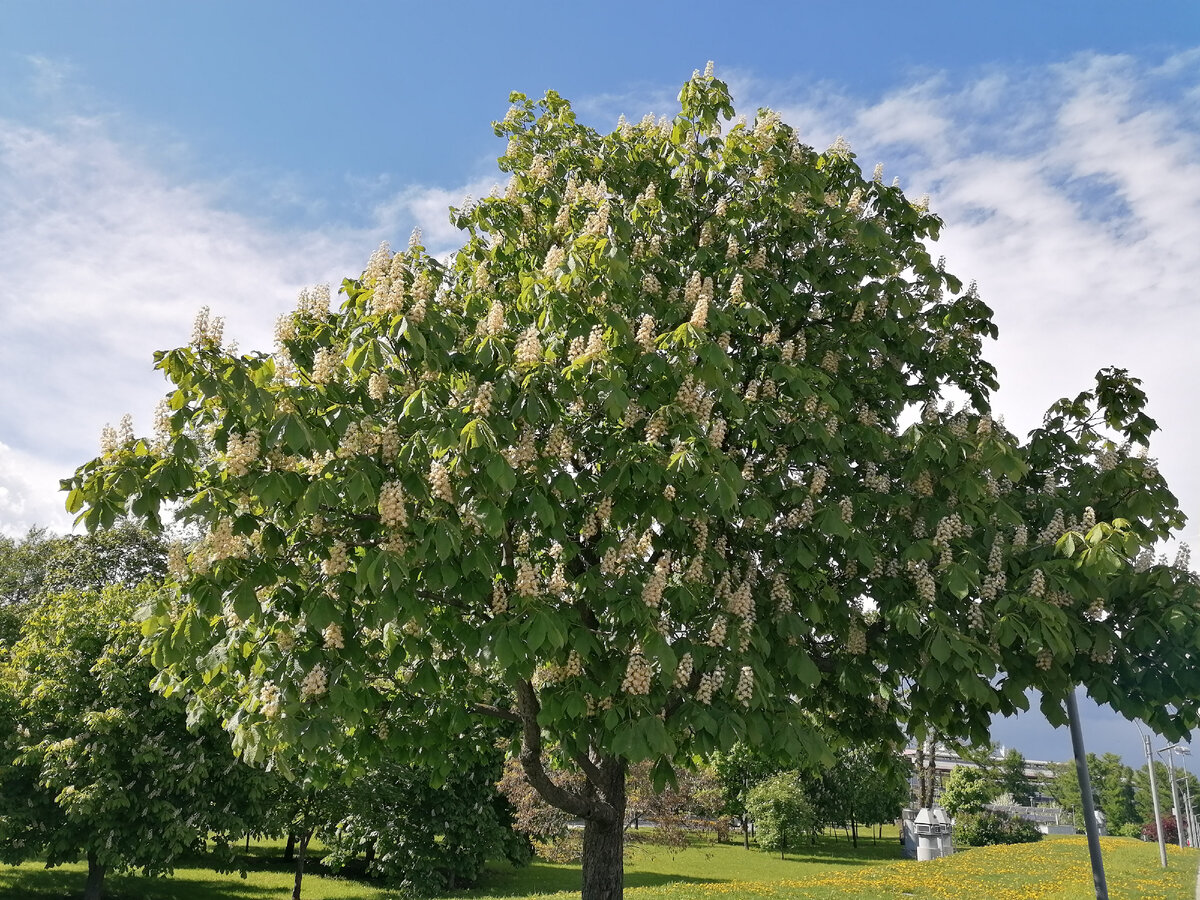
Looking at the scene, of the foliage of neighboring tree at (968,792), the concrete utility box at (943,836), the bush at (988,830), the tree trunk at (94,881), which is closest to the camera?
the tree trunk at (94,881)

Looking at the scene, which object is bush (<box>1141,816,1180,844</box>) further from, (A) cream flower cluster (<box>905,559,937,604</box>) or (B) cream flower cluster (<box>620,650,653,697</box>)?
(B) cream flower cluster (<box>620,650,653,697</box>)

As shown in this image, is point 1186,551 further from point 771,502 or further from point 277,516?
point 277,516

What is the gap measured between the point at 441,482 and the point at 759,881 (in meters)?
23.8

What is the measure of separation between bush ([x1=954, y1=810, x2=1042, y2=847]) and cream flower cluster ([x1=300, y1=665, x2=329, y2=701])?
48.7 m

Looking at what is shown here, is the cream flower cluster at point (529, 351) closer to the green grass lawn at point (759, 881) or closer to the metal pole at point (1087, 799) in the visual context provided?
the metal pole at point (1087, 799)

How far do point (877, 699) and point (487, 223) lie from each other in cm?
669

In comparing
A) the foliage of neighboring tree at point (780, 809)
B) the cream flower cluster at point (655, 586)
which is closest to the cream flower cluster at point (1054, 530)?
the cream flower cluster at point (655, 586)

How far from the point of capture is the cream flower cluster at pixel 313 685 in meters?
6.11

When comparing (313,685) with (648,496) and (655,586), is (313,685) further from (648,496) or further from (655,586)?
(648,496)

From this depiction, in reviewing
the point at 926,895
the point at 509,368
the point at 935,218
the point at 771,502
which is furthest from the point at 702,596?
the point at 926,895

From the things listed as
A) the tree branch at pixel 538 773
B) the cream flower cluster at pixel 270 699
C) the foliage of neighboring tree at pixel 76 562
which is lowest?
the tree branch at pixel 538 773

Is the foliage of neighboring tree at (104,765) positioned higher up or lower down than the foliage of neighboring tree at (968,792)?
higher up

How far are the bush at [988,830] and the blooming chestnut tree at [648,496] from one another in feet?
146

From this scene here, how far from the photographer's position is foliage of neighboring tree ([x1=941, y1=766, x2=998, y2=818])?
49438 mm
